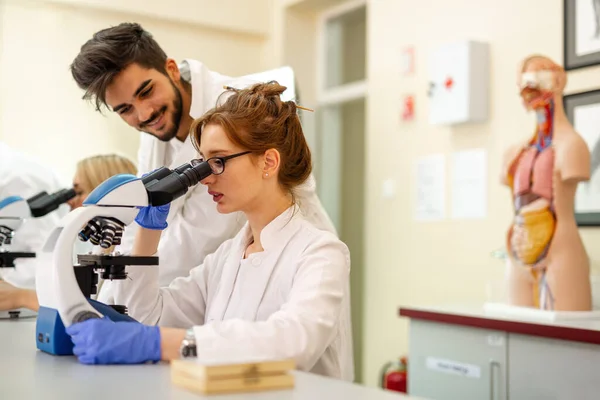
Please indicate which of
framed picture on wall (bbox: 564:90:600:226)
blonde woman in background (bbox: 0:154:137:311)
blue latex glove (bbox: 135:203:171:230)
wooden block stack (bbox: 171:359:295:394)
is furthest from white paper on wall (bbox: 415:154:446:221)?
wooden block stack (bbox: 171:359:295:394)

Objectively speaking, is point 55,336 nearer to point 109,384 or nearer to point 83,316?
point 83,316

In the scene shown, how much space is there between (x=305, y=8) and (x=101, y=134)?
1.73 meters

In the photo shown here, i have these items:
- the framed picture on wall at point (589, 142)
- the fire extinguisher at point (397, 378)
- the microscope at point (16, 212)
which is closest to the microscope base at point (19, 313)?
the microscope at point (16, 212)

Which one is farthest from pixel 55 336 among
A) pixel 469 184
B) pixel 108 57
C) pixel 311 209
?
pixel 469 184

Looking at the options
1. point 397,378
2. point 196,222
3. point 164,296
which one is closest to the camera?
point 164,296

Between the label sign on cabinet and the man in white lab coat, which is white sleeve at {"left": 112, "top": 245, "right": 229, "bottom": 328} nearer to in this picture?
the man in white lab coat

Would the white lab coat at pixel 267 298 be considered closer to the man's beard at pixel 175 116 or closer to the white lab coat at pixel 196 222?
the white lab coat at pixel 196 222

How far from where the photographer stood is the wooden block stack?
107 cm

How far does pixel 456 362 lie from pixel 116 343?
171 centimetres

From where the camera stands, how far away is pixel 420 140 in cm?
411

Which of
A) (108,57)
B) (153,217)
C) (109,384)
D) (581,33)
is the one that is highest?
(581,33)

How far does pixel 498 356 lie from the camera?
255 centimetres

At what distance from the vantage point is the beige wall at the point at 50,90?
15.2ft

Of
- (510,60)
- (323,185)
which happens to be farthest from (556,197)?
(323,185)
